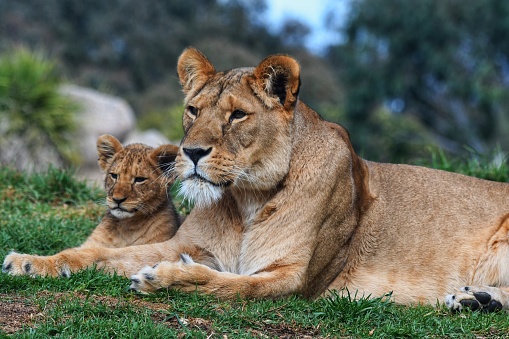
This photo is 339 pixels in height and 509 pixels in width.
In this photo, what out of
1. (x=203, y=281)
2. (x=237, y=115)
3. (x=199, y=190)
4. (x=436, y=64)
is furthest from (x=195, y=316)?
(x=436, y=64)

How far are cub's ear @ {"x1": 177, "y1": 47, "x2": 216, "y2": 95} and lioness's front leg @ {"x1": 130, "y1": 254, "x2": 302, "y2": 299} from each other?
1244mm

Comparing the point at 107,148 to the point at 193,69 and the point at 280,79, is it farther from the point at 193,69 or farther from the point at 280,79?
the point at 280,79

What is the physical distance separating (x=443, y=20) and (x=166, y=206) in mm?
20606

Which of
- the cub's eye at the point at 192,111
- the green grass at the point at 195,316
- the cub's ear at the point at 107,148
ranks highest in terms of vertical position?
the cub's eye at the point at 192,111

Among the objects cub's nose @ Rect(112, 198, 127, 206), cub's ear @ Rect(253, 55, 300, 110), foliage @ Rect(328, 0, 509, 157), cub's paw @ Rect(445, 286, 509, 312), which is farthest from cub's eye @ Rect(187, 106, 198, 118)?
foliage @ Rect(328, 0, 509, 157)

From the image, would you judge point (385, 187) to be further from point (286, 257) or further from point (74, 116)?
point (74, 116)

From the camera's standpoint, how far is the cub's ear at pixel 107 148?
6.27 m

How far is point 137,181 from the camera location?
19.6 feet

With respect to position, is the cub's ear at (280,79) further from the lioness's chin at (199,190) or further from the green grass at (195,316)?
the green grass at (195,316)

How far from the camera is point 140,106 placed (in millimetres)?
36406

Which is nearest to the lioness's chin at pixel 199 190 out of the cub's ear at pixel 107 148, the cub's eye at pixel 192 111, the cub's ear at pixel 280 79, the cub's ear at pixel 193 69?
the cub's eye at pixel 192 111

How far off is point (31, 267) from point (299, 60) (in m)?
11.6

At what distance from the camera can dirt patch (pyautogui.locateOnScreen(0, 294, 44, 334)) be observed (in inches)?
164

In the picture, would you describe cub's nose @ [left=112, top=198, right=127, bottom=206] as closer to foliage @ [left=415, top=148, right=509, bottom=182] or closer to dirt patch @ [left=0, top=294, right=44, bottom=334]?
dirt patch @ [left=0, top=294, right=44, bottom=334]
